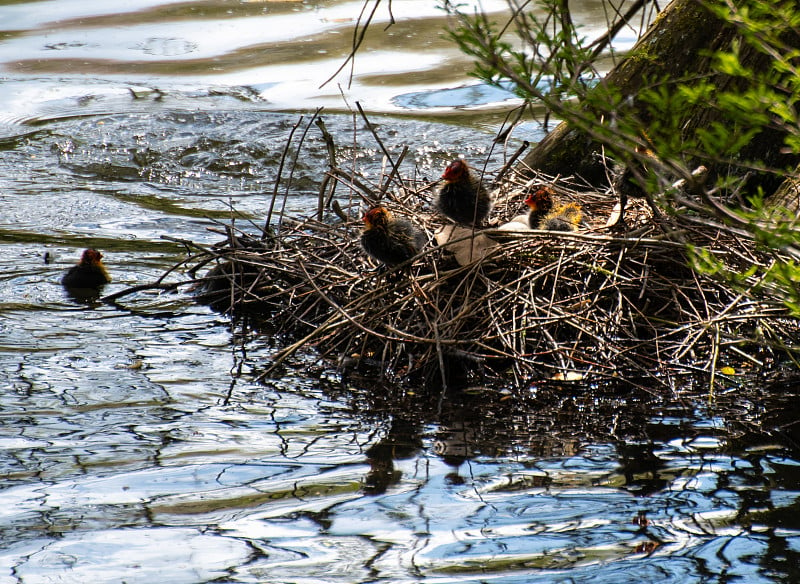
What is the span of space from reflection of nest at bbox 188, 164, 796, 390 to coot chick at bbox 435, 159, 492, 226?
0.16 meters

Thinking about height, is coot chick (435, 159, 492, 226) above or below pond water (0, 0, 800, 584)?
above

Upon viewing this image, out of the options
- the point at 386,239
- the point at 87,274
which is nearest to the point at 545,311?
the point at 386,239

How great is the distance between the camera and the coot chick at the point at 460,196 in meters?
5.21

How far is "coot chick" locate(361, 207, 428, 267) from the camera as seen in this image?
16.2ft

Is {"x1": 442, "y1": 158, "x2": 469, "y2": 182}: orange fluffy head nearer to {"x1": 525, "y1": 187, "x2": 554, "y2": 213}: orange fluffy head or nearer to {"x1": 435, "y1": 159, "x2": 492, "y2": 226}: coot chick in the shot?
{"x1": 435, "y1": 159, "x2": 492, "y2": 226}: coot chick

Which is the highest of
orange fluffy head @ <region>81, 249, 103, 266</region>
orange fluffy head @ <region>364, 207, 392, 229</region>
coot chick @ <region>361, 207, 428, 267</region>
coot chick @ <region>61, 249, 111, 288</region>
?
orange fluffy head @ <region>364, 207, 392, 229</region>

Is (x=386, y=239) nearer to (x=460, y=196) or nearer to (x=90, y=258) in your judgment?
(x=460, y=196)

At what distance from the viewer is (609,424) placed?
4262 mm

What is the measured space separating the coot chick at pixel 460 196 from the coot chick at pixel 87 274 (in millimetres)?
2335

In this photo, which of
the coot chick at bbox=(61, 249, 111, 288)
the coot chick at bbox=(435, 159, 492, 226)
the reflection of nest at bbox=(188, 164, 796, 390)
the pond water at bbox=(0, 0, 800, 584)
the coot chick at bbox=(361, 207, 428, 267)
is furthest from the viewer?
the coot chick at bbox=(61, 249, 111, 288)

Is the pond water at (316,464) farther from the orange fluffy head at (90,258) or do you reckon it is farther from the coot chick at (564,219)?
the coot chick at (564,219)

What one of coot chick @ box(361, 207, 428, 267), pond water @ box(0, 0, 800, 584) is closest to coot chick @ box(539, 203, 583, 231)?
coot chick @ box(361, 207, 428, 267)

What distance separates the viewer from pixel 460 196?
205 inches

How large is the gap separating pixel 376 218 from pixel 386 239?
11cm
